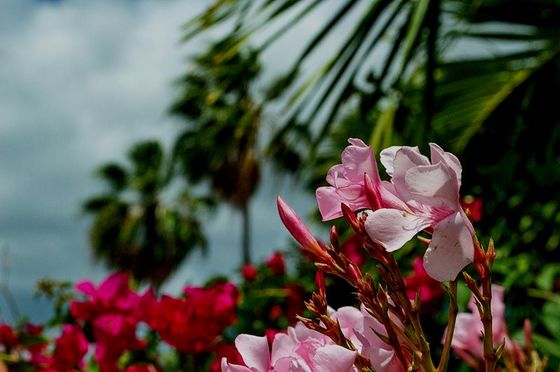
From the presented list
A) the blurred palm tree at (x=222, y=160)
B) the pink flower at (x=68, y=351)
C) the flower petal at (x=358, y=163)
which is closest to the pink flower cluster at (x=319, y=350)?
the flower petal at (x=358, y=163)

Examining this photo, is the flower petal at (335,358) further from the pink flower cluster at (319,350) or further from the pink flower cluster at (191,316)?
the pink flower cluster at (191,316)

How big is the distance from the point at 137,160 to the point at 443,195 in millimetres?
14950

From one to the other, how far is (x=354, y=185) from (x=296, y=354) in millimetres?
137

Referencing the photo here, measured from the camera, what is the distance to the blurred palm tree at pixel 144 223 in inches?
568

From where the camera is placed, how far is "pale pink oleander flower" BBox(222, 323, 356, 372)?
1.83 ft

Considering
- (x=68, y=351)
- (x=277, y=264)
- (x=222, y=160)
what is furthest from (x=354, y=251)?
(x=222, y=160)

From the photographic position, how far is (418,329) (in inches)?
23.4

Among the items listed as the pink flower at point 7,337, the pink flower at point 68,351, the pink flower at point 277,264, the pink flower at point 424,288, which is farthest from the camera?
the pink flower at point 277,264

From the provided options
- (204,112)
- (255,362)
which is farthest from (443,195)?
(204,112)

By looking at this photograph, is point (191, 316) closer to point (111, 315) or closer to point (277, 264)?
point (111, 315)

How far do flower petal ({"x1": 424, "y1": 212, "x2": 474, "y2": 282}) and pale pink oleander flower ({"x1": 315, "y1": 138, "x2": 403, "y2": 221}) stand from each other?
0.22 feet

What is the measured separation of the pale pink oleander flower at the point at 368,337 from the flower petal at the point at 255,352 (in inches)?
2.6

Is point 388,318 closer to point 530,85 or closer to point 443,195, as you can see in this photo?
point 443,195

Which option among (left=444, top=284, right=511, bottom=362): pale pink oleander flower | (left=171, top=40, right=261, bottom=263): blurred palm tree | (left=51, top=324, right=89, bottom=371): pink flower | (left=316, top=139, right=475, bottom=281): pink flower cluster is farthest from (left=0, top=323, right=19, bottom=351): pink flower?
(left=171, top=40, right=261, bottom=263): blurred palm tree
